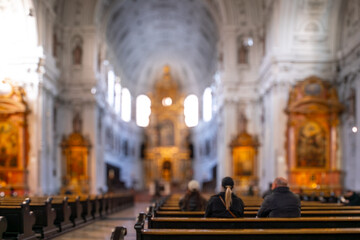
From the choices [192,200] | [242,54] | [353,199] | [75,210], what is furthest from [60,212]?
[242,54]

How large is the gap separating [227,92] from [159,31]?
55.4 ft

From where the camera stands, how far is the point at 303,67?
2352 centimetres

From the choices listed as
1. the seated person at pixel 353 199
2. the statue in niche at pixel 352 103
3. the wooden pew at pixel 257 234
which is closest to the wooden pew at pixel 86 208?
the seated person at pixel 353 199

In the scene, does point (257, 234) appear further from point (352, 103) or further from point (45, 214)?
point (352, 103)

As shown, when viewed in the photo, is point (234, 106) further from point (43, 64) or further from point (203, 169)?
point (203, 169)

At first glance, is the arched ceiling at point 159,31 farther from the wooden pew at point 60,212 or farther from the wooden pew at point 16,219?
the wooden pew at point 16,219

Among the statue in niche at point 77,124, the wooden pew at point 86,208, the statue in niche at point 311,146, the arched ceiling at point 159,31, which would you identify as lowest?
the wooden pew at point 86,208

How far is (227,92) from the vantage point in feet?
102

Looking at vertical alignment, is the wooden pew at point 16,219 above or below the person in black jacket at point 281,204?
below

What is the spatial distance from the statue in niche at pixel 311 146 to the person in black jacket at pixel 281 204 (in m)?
16.5

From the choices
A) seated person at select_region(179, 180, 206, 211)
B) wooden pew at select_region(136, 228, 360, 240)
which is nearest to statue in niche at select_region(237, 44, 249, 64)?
seated person at select_region(179, 180, 206, 211)

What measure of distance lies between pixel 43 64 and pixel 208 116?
26.4 meters

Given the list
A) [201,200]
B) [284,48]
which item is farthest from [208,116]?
[201,200]

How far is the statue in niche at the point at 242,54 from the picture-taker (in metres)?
31.1
